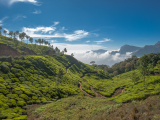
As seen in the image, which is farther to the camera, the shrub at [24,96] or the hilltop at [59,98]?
the shrub at [24,96]

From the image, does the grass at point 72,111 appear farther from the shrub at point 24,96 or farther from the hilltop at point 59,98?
the shrub at point 24,96

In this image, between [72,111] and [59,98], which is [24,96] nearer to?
[59,98]

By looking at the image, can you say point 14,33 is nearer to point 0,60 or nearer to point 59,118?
point 0,60

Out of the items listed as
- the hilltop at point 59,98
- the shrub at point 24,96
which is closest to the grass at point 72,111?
the hilltop at point 59,98

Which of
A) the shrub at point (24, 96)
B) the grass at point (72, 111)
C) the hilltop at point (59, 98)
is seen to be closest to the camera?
the hilltop at point (59, 98)

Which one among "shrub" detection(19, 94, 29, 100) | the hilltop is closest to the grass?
the hilltop

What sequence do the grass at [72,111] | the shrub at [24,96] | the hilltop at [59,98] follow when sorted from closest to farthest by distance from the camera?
the hilltop at [59,98] < the grass at [72,111] < the shrub at [24,96]

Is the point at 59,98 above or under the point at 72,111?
under

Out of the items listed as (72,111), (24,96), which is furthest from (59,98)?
(72,111)

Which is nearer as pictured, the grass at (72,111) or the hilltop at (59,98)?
the hilltop at (59,98)

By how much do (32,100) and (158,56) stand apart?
15985 cm

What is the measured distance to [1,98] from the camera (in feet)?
72.0

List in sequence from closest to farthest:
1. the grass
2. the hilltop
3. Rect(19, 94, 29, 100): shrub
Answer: the hilltop
the grass
Rect(19, 94, 29, 100): shrub

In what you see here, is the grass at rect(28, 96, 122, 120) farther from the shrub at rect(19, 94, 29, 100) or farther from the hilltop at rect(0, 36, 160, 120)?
the shrub at rect(19, 94, 29, 100)
